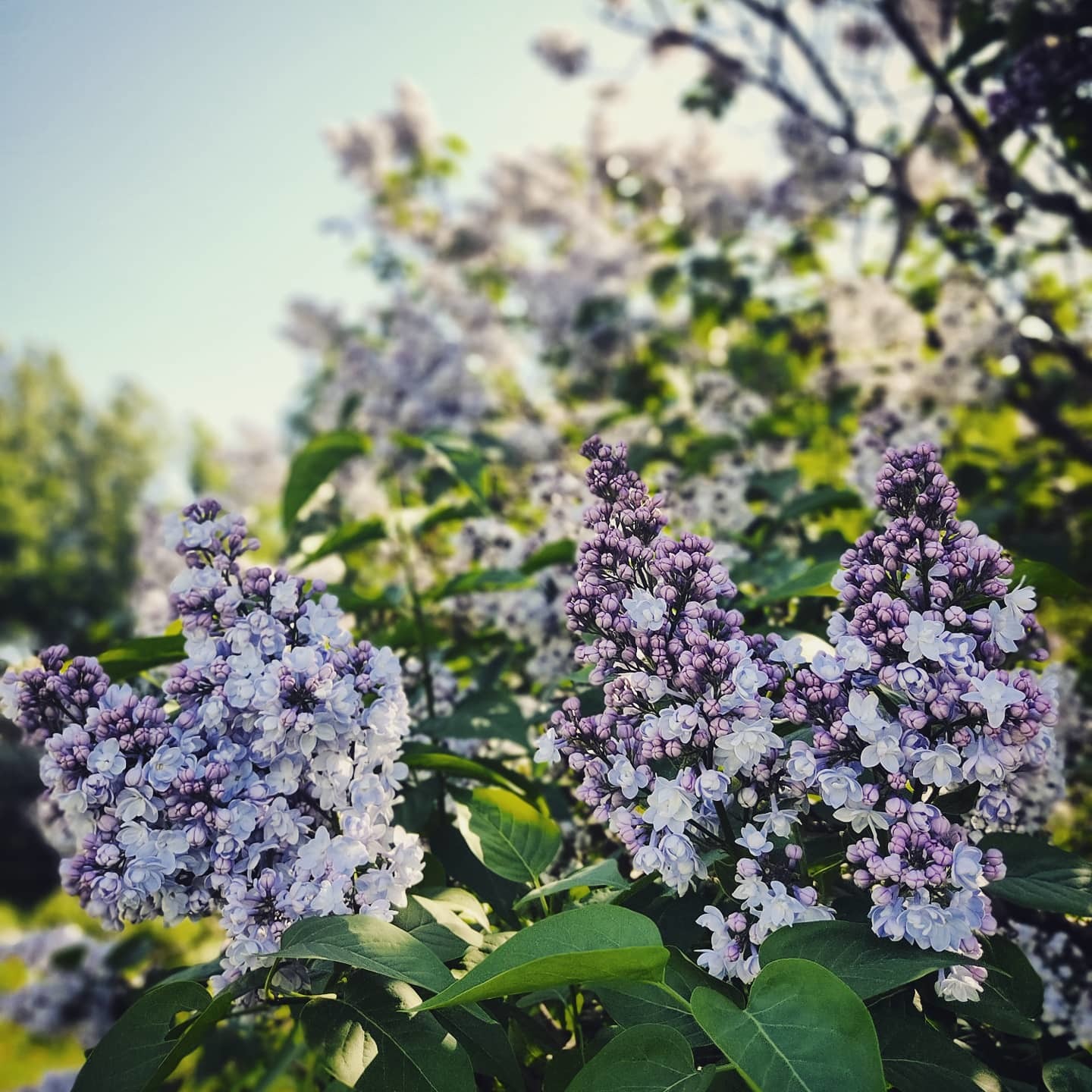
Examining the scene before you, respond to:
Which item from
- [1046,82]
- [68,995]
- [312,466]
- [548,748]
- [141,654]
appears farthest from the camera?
[68,995]

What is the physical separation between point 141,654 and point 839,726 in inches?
57.8

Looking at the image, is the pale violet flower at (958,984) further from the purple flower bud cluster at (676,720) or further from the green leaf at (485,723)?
the green leaf at (485,723)

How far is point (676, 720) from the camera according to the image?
45.3 inches

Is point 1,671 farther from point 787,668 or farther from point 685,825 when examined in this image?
point 787,668

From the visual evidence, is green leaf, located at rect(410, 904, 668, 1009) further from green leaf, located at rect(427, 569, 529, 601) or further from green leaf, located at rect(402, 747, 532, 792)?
green leaf, located at rect(427, 569, 529, 601)

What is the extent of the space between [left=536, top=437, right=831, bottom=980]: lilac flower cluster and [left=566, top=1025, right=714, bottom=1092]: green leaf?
0.15m

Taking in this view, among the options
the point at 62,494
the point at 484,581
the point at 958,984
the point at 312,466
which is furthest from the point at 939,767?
the point at 62,494

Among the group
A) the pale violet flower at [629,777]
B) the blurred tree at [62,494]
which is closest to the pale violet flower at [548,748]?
the pale violet flower at [629,777]

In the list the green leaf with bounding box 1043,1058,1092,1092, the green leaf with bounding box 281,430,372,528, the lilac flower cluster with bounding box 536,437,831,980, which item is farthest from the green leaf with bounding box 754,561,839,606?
the green leaf with bounding box 281,430,372,528

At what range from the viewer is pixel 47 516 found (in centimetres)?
3497

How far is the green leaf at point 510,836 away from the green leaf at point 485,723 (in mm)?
319

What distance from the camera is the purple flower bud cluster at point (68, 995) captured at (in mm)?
3273

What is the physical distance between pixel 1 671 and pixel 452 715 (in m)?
0.88

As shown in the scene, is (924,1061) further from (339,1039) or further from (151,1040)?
(151,1040)
